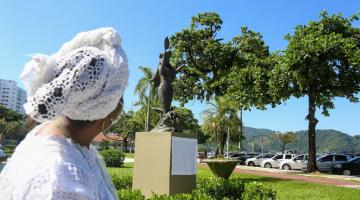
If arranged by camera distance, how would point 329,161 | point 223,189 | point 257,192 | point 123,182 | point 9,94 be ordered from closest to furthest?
point 257,192 → point 223,189 → point 123,182 → point 329,161 → point 9,94

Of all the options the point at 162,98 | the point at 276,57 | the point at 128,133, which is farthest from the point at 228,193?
the point at 128,133

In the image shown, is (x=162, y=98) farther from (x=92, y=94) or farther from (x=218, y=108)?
(x=218, y=108)

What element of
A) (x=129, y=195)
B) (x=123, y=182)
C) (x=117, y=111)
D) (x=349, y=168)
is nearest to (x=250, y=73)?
(x=349, y=168)

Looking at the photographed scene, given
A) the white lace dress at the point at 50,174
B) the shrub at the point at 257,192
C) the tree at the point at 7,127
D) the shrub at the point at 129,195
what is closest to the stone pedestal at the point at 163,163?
the shrub at the point at 257,192

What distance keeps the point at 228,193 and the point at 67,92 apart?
8.83 meters

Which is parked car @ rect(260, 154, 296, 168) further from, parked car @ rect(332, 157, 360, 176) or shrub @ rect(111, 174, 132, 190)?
shrub @ rect(111, 174, 132, 190)

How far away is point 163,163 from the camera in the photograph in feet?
31.8

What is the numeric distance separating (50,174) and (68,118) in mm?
329

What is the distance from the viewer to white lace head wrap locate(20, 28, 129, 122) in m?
1.80

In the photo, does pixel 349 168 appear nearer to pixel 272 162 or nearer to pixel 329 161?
pixel 329 161

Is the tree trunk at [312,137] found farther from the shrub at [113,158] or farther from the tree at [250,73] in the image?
the shrub at [113,158]

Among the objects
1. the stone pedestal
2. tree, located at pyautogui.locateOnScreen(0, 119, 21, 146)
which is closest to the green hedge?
the stone pedestal

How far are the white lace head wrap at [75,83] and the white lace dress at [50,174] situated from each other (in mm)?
123

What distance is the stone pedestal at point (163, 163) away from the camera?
9.59 meters
